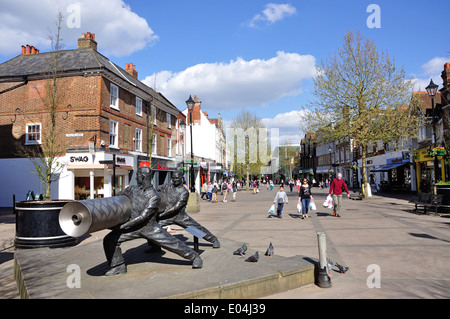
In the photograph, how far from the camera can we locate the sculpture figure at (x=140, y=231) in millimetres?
4957

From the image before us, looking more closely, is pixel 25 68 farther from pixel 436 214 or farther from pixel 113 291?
pixel 436 214

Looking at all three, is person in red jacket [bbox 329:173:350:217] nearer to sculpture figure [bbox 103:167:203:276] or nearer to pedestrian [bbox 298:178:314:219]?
pedestrian [bbox 298:178:314:219]

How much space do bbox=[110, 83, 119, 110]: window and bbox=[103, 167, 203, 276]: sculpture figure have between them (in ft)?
56.7

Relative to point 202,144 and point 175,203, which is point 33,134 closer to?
point 175,203

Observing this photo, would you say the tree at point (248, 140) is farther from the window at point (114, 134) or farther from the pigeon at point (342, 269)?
the pigeon at point (342, 269)

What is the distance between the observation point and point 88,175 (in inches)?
802

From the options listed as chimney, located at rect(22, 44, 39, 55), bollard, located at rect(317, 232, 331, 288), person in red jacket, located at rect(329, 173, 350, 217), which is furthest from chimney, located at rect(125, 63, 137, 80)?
bollard, located at rect(317, 232, 331, 288)

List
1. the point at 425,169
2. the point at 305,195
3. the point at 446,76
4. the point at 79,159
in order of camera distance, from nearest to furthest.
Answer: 1. the point at 305,195
2. the point at 79,159
3. the point at 446,76
4. the point at 425,169

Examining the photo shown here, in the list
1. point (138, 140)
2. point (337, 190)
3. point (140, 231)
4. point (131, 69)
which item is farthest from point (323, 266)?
point (131, 69)

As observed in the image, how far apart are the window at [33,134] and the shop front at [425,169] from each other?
28423 millimetres

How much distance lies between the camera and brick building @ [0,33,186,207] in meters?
19.5

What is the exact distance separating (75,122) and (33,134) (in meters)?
3.32
